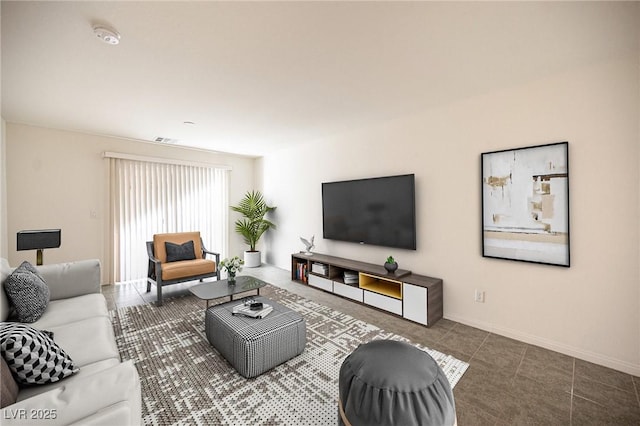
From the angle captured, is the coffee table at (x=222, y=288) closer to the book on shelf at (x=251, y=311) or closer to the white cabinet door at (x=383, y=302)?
the book on shelf at (x=251, y=311)

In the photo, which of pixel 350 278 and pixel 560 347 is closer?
pixel 560 347

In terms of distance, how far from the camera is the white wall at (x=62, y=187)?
12.5 feet

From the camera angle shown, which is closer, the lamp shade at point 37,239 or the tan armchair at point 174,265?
→ the lamp shade at point 37,239

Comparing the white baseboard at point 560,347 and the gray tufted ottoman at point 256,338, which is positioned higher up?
the gray tufted ottoman at point 256,338

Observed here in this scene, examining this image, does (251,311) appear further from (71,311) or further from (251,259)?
(251,259)

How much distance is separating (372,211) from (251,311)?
2.14 meters

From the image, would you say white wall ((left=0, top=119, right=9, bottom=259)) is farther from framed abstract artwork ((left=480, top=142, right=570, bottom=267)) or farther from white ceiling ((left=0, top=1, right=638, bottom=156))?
framed abstract artwork ((left=480, top=142, right=570, bottom=267))

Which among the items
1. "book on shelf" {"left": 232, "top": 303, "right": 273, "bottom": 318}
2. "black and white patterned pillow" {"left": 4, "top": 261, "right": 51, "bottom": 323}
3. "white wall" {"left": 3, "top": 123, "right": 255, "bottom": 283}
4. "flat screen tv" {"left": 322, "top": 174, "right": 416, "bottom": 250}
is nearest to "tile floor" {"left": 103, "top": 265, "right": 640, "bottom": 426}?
"flat screen tv" {"left": 322, "top": 174, "right": 416, "bottom": 250}

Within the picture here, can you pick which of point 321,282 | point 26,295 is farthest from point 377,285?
point 26,295

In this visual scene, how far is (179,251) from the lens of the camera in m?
4.28

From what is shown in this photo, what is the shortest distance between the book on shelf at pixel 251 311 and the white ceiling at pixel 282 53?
215cm

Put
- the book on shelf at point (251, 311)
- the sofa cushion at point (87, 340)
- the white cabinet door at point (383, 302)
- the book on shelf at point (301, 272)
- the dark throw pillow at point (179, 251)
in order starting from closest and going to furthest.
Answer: the sofa cushion at point (87, 340)
the book on shelf at point (251, 311)
the white cabinet door at point (383, 302)
the dark throw pillow at point (179, 251)
the book on shelf at point (301, 272)

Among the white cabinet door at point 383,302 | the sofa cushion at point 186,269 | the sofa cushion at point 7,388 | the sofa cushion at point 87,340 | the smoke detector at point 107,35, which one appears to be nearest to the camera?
the sofa cushion at point 7,388

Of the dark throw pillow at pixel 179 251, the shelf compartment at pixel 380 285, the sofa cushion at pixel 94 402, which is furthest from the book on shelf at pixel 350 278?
the sofa cushion at pixel 94 402
